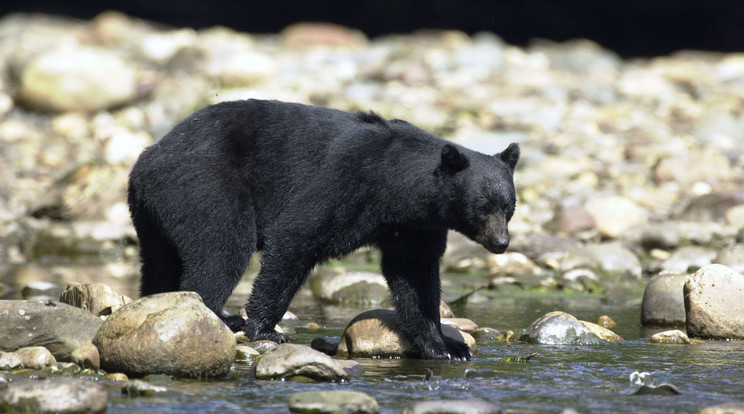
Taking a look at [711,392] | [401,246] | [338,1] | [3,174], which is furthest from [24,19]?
[711,392]

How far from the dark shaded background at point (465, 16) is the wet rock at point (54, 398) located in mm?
21585

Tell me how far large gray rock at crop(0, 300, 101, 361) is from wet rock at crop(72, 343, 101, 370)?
1.08ft

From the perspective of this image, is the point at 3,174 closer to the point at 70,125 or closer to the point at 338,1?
the point at 70,125

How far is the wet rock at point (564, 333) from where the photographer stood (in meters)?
6.33

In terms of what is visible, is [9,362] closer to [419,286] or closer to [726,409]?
[419,286]

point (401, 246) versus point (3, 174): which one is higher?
point (3, 174)

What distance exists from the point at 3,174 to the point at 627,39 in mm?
16144

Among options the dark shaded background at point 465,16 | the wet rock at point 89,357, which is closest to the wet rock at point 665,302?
the wet rock at point 89,357

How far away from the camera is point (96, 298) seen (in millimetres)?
6324

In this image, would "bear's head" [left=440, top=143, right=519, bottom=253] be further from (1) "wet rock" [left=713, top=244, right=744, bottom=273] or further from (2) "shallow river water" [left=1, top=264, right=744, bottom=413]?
(1) "wet rock" [left=713, top=244, right=744, bottom=273]

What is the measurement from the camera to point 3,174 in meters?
14.1

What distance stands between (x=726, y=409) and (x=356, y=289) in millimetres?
4663

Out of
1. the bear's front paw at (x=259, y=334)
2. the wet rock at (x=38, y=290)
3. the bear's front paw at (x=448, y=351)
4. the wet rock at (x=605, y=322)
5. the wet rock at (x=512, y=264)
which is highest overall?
the wet rock at (x=512, y=264)

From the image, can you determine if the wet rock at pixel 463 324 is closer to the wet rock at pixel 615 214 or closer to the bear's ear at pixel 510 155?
the bear's ear at pixel 510 155
